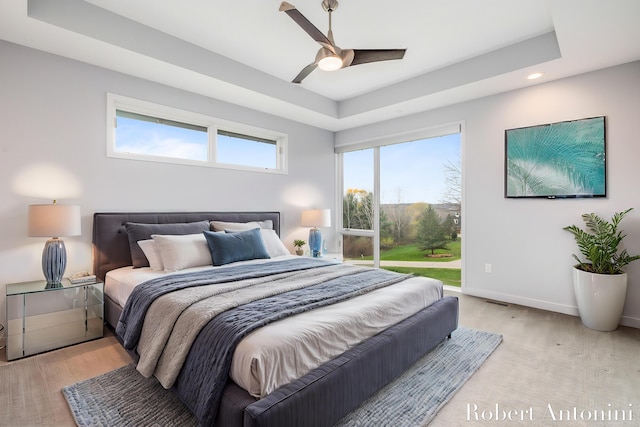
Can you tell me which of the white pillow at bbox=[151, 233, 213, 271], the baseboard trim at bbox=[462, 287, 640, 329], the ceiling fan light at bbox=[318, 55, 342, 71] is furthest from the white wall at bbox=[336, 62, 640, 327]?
the white pillow at bbox=[151, 233, 213, 271]

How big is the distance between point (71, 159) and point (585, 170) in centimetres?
506

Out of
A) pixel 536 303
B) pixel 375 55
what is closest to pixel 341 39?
pixel 375 55

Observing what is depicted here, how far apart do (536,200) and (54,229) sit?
15.4 feet

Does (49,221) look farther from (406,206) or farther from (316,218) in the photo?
(406,206)

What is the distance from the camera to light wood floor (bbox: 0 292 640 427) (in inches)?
69.2

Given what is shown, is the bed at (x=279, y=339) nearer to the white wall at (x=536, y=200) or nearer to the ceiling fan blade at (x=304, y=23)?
the white wall at (x=536, y=200)

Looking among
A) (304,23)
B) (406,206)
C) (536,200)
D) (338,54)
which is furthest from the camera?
(406,206)

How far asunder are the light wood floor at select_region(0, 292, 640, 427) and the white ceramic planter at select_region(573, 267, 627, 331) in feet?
0.36

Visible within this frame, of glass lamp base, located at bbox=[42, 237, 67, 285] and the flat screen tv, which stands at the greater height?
the flat screen tv

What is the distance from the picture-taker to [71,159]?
2.93 m

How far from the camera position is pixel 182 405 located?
5.98 feet

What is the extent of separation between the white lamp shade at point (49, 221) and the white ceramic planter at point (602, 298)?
15.2ft

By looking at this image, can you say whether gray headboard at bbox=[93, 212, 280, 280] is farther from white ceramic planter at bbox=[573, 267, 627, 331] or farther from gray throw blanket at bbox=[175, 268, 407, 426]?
white ceramic planter at bbox=[573, 267, 627, 331]

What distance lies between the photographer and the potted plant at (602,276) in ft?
9.24
